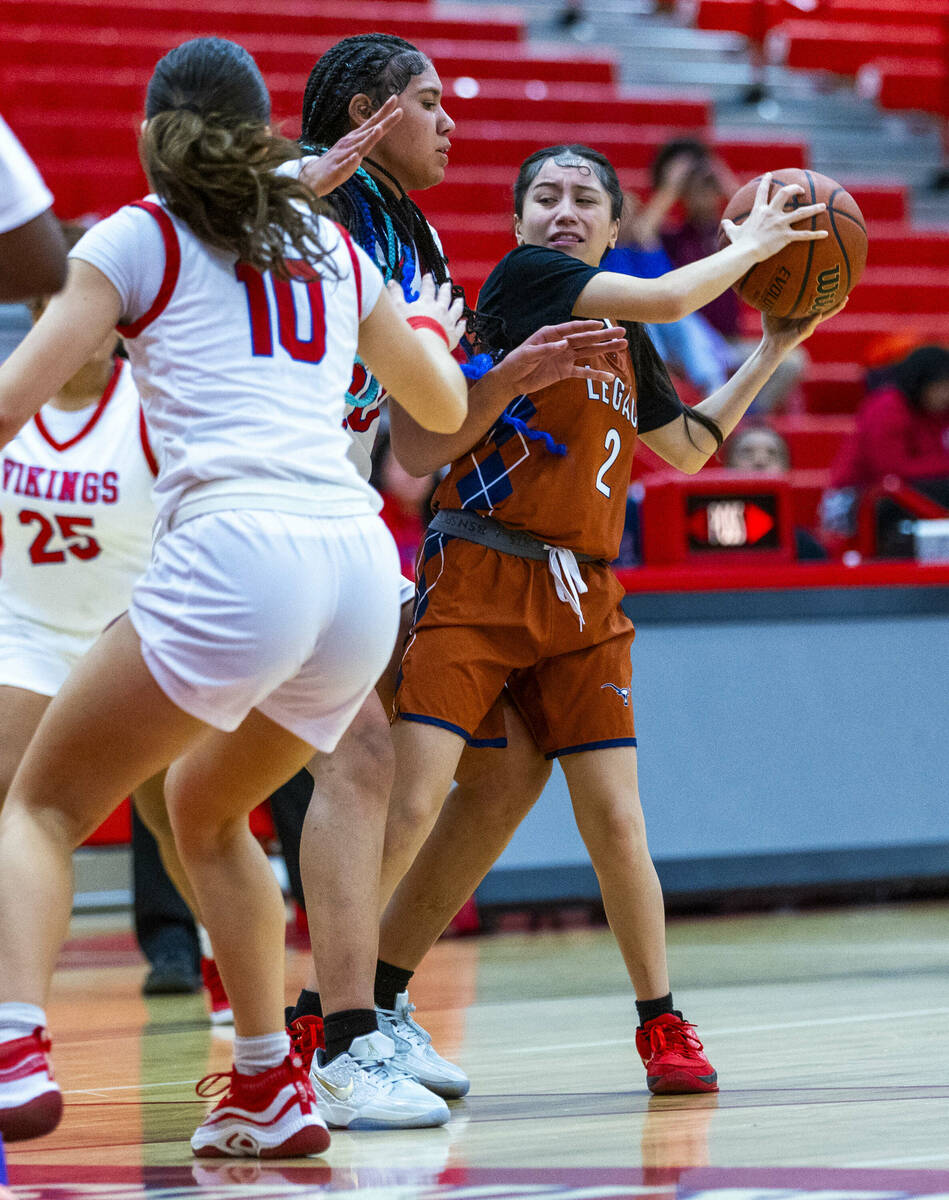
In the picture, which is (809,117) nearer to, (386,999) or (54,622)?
(54,622)

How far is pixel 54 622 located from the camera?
13.9 feet

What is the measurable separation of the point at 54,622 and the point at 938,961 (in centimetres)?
254

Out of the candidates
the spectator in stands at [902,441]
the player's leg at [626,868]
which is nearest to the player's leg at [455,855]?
the player's leg at [626,868]

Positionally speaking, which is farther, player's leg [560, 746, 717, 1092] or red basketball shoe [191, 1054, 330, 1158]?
player's leg [560, 746, 717, 1092]

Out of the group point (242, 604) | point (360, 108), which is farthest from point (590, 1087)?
point (360, 108)

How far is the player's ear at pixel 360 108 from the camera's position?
10.4ft

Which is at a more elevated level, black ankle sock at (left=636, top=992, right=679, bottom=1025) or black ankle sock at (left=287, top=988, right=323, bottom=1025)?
black ankle sock at (left=287, top=988, right=323, bottom=1025)

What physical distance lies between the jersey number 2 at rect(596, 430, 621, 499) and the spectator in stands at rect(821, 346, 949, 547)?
14.4ft

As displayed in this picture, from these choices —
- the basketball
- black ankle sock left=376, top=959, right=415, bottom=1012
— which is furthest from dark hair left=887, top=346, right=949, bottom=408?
black ankle sock left=376, top=959, right=415, bottom=1012

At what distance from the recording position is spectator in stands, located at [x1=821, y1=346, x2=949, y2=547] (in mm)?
7707

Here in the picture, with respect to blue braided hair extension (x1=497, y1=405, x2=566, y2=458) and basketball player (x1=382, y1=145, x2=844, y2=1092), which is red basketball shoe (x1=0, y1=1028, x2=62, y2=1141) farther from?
blue braided hair extension (x1=497, y1=405, x2=566, y2=458)

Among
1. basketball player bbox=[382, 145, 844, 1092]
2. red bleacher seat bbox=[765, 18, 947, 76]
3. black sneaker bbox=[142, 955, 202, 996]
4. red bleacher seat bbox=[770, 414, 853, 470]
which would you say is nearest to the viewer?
basketball player bbox=[382, 145, 844, 1092]

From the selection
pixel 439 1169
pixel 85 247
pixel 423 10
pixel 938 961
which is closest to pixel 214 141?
pixel 85 247

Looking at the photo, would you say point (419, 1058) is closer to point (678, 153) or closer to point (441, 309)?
point (441, 309)
